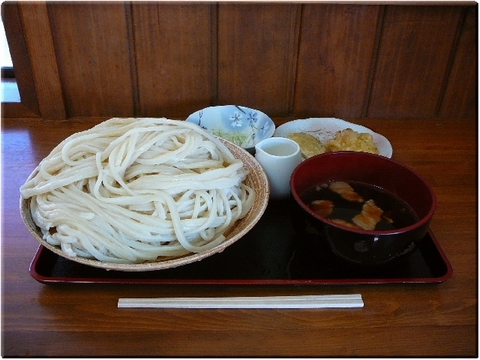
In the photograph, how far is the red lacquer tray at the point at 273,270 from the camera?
96 centimetres

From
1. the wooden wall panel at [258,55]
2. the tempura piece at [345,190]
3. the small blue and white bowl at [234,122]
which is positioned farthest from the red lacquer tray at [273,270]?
the wooden wall panel at [258,55]

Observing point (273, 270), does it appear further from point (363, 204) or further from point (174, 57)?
point (174, 57)

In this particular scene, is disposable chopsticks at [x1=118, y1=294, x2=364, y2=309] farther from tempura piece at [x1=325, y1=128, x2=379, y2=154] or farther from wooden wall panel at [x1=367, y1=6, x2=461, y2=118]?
wooden wall panel at [x1=367, y1=6, x2=461, y2=118]

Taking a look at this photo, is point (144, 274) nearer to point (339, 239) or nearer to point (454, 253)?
point (339, 239)

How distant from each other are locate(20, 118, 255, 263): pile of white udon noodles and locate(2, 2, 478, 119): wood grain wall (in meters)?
0.50

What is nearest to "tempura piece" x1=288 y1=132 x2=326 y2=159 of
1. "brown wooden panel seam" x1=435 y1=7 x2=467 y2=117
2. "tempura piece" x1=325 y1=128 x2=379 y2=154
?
"tempura piece" x1=325 y1=128 x2=379 y2=154

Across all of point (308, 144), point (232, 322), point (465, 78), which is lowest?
point (232, 322)

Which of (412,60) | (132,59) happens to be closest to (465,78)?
(412,60)

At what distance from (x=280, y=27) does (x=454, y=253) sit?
89 centimetres

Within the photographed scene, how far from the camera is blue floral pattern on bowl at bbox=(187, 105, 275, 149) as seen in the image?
4.90 feet

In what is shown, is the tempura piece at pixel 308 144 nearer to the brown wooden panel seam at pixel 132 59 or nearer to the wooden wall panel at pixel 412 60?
the wooden wall panel at pixel 412 60

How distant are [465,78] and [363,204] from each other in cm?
87

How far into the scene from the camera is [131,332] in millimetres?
891

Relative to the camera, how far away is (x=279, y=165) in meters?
1.17
